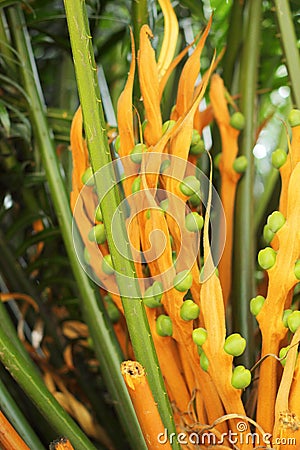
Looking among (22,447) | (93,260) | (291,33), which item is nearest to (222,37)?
(291,33)

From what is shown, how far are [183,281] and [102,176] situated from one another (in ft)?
0.21

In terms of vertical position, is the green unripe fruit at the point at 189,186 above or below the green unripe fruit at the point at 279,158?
below

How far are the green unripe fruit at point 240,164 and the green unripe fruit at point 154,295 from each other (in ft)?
0.37

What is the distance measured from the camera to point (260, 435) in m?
0.31

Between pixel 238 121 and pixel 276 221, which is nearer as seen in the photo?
pixel 276 221

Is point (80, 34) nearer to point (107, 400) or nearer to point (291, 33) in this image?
point (291, 33)

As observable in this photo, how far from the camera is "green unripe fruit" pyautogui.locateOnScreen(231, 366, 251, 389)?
29 cm

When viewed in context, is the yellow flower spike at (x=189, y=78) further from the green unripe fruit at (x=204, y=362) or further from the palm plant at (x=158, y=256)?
the green unripe fruit at (x=204, y=362)

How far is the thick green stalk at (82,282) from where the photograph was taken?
0.37 m

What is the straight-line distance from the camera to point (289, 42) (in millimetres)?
375

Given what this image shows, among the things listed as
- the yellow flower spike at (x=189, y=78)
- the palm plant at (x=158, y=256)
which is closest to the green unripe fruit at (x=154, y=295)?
the palm plant at (x=158, y=256)

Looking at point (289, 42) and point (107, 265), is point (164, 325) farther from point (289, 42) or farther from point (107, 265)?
point (289, 42)

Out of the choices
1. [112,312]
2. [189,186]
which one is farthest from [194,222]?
[112,312]

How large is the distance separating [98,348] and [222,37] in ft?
1.15
